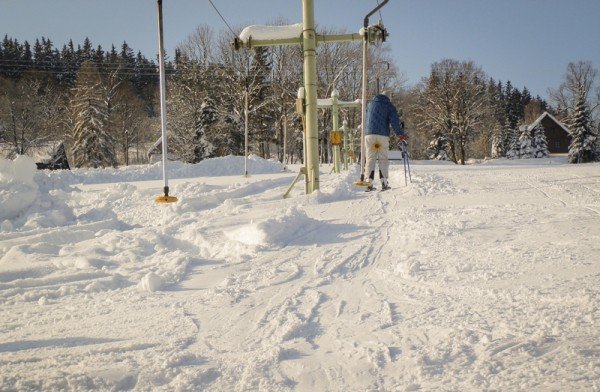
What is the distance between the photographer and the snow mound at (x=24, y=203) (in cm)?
627

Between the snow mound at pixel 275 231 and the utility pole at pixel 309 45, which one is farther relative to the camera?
the utility pole at pixel 309 45

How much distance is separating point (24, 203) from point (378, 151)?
684cm

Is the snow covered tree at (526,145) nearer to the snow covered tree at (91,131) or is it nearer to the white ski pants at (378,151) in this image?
the white ski pants at (378,151)

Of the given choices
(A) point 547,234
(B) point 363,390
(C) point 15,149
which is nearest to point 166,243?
(B) point 363,390

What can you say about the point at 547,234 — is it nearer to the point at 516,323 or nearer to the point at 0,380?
the point at 516,323

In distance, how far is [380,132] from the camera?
7316 mm

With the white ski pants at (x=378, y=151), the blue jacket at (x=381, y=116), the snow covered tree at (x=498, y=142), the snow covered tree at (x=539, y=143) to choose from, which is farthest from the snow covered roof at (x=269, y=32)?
the snow covered tree at (x=498, y=142)

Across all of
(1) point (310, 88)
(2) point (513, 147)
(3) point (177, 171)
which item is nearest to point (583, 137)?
(2) point (513, 147)

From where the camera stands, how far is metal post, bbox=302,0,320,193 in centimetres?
691

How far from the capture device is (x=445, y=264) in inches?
116

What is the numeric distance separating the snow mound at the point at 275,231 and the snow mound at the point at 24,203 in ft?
13.6

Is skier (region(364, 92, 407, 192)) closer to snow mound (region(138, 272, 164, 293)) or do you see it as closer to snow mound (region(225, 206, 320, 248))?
snow mound (region(225, 206, 320, 248))

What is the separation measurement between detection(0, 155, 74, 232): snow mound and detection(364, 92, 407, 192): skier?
19.1ft

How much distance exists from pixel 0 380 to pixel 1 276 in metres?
2.05
